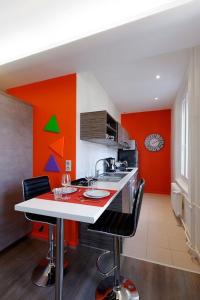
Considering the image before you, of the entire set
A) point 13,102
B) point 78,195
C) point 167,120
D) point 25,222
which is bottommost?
point 25,222

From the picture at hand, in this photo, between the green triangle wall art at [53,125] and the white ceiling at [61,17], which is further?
the green triangle wall art at [53,125]

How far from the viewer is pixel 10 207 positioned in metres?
2.07

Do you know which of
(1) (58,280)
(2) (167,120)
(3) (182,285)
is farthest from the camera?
(2) (167,120)

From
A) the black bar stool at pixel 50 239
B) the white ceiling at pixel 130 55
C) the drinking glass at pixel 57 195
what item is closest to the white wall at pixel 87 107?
the white ceiling at pixel 130 55

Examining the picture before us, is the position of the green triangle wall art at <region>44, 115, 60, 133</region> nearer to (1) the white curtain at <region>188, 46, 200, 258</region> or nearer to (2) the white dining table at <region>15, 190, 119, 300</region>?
(2) the white dining table at <region>15, 190, 119, 300</region>

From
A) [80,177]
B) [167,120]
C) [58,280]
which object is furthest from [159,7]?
[167,120]

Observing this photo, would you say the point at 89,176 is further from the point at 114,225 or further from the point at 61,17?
the point at 61,17

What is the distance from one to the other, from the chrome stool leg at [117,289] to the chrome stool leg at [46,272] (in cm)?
49

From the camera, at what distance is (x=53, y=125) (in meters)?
2.31

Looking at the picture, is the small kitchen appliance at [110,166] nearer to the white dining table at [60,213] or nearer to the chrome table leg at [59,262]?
the white dining table at [60,213]

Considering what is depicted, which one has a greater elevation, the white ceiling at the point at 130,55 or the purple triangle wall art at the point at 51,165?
the white ceiling at the point at 130,55

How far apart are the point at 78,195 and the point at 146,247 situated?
138cm

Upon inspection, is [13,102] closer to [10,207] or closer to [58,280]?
[10,207]

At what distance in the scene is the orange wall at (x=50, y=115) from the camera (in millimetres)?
2209
